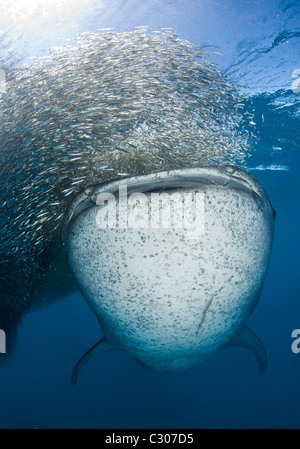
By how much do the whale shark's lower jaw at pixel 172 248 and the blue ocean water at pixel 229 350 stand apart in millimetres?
3506

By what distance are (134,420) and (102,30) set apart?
85.1 ft

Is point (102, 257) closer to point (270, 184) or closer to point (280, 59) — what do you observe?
point (280, 59)

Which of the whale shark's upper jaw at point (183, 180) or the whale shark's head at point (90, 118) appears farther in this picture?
the whale shark's head at point (90, 118)

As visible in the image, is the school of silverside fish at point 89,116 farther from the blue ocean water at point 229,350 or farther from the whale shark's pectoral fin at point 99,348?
the whale shark's pectoral fin at point 99,348

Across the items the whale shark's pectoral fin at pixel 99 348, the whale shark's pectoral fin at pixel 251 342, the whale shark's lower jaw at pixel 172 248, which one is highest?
the whale shark's lower jaw at pixel 172 248

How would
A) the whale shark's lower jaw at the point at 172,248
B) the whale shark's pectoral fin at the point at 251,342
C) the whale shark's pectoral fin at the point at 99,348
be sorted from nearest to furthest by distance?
the whale shark's lower jaw at the point at 172,248, the whale shark's pectoral fin at the point at 99,348, the whale shark's pectoral fin at the point at 251,342

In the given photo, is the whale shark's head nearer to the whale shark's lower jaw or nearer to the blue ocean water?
the blue ocean water

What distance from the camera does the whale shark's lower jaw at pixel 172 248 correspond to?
1.77m

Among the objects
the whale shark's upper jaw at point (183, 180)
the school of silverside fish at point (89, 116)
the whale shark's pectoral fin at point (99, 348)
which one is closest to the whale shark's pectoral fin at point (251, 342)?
the whale shark's pectoral fin at point (99, 348)

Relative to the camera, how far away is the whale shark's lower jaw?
1.77 meters

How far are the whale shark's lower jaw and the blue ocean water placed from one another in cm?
351


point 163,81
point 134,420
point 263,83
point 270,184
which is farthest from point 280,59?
point 134,420

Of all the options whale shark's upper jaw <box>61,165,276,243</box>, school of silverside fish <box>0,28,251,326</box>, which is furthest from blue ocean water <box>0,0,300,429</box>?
whale shark's upper jaw <box>61,165,276,243</box>

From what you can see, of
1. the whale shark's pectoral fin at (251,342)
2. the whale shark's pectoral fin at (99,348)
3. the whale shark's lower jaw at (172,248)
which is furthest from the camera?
the whale shark's pectoral fin at (251,342)
